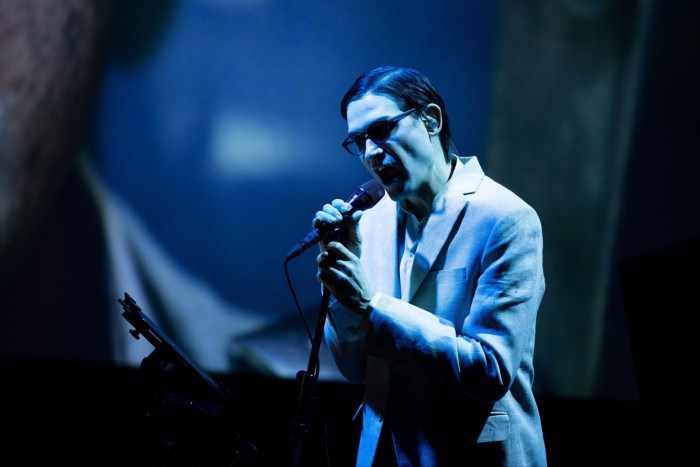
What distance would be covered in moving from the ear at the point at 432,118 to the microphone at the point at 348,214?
0.16 meters

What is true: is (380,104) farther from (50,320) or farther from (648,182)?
(50,320)

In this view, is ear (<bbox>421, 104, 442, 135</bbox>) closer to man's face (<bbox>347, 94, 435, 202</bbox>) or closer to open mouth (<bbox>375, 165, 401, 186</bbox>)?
man's face (<bbox>347, 94, 435, 202</bbox>)

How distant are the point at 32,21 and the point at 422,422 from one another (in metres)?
3.12

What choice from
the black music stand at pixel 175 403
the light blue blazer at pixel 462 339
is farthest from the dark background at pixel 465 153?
the light blue blazer at pixel 462 339

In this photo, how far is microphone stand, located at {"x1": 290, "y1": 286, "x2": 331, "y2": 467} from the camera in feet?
4.22

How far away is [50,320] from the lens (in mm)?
3539

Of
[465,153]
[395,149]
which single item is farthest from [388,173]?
[465,153]

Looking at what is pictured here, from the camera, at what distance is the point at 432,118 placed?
1445mm

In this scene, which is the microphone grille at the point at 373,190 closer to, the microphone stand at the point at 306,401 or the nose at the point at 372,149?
the nose at the point at 372,149

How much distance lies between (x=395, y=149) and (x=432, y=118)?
5.3 inches

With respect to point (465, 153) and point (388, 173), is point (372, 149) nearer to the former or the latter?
point (388, 173)

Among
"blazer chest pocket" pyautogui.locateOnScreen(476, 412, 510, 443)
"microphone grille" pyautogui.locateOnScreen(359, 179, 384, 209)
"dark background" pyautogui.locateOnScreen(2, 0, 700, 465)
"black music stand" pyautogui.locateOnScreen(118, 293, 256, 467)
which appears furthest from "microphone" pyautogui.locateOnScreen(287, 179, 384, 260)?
"dark background" pyautogui.locateOnScreen(2, 0, 700, 465)

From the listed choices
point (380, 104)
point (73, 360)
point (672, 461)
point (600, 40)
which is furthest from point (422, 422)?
point (73, 360)

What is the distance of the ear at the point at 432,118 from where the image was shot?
144 cm
